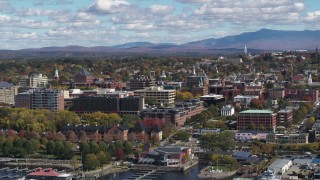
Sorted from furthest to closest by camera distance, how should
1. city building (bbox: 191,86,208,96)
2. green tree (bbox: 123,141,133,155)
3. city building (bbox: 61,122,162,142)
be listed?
1. city building (bbox: 191,86,208,96)
2. city building (bbox: 61,122,162,142)
3. green tree (bbox: 123,141,133,155)

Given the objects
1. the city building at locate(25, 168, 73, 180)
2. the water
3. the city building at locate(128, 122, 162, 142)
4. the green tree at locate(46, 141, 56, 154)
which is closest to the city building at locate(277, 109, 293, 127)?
the city building at locate(128, 122, 162, 142)

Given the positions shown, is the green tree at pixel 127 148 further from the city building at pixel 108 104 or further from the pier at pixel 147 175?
the city building at pixel 108 104

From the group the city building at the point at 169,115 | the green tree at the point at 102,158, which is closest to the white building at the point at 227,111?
the city building at the point at 169,115

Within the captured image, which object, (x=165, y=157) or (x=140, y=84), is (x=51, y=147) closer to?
(x=165, y=157)

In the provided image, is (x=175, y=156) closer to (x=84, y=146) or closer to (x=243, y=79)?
(x=84, y=146)

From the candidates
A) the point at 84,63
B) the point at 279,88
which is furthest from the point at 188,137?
the point at 84,63

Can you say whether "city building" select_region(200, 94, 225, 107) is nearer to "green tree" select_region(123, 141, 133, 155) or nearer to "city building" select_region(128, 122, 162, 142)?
"city building" select_region(128, 122, 162, 142)

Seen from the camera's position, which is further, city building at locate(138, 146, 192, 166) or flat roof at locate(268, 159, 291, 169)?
city building at locate(138, 146, 192, 166)
